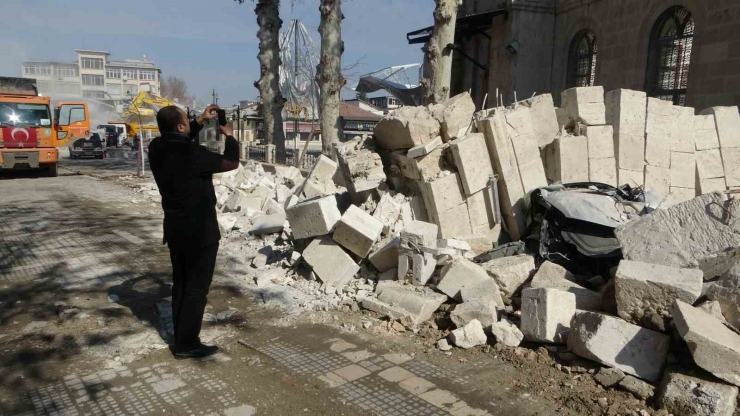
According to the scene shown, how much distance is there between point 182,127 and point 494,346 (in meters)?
3.01

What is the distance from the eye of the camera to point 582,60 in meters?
14.9

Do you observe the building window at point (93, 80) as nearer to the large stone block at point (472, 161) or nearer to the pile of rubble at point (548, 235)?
the pile of rubble at point (548, 235)

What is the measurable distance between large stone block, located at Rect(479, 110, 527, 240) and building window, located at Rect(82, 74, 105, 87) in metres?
Result: 100

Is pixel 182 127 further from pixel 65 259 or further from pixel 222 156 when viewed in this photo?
pixel 65 259

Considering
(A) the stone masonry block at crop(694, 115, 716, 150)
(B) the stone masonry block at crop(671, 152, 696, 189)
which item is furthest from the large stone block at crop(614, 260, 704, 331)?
(A) the stone masonry block at crop(694, 115, 716, 150)

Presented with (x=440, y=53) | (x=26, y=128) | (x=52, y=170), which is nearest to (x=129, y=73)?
(x=52, y=170)

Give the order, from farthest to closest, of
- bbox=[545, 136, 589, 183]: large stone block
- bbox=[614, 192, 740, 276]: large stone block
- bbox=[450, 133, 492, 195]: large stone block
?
bbox=[545, 136, 589, 183]: large stone block
bbox=[450, 133, 492, 195]: large stone block
bbox=[614, 192, 740, 276]: large stone block

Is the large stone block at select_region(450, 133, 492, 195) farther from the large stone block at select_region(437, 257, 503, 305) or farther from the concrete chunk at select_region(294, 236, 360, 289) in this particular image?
the concrete chunk at select_region(294, 236, 360, 289)

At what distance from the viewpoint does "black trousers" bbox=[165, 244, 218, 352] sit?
3908 mm

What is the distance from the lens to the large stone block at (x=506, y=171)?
6379 millimetres

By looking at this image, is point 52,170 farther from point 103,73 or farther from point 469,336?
point 103,73

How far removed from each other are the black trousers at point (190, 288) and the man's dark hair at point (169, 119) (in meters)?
0.90

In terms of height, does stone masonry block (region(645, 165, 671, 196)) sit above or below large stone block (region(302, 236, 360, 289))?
above

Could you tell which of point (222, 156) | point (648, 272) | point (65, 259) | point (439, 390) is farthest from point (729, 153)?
point (65, 259)
